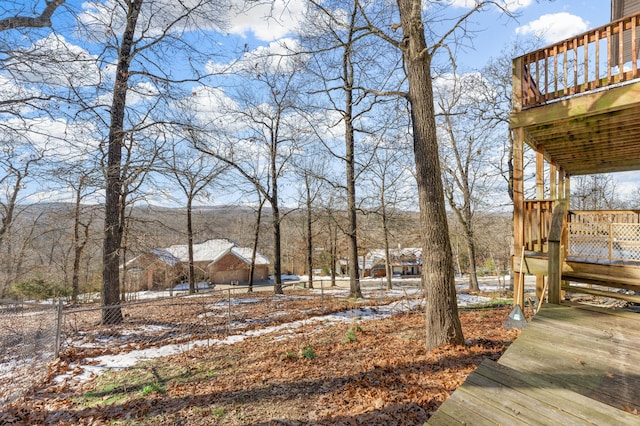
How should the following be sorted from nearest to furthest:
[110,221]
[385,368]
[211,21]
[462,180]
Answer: [385,368]
[211,21]
[110,221]
[462,180]

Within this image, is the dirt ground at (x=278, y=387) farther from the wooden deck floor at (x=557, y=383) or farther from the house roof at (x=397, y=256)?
the house roof at (x=397, y=256)

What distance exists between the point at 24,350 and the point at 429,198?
27.2 feet

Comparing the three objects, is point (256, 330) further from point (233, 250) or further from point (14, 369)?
point (233, 250)

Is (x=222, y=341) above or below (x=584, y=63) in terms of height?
below

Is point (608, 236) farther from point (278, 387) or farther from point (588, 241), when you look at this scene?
point (278, 387)

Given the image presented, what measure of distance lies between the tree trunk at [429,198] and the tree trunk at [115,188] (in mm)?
7223

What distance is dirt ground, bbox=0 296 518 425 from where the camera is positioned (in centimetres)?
325

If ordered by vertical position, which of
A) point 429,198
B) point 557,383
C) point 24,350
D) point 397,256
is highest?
point 429,198

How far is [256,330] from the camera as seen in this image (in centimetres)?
759

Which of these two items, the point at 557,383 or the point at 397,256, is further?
the point at 397,256

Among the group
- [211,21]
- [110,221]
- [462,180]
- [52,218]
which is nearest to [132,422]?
[110,221]

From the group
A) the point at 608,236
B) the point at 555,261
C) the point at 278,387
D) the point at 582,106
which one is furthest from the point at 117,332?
the point at 608,236

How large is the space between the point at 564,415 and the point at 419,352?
3.03m

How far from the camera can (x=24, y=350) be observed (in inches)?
227
